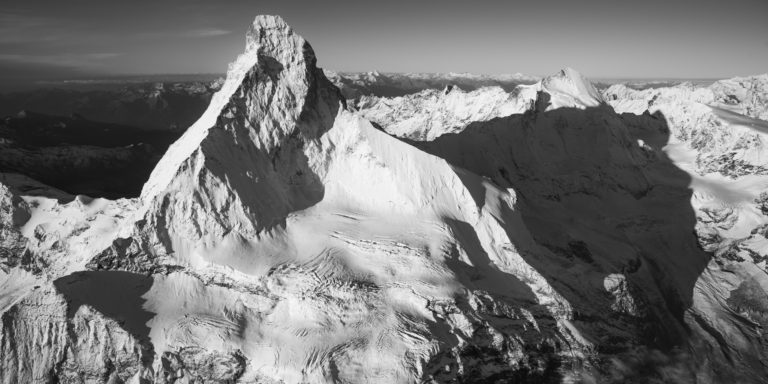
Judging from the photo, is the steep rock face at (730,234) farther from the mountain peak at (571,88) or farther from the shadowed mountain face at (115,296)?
the shadowed mountain face at (115,296)

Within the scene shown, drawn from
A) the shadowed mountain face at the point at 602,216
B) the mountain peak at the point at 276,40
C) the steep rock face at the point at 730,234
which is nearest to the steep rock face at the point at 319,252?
the mountain peak at the point at 276,40

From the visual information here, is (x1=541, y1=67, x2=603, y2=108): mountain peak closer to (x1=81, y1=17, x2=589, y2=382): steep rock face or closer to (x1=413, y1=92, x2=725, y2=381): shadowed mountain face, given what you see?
(x1=413, y1=92, x2=725, y2=381): shadowed mountain face

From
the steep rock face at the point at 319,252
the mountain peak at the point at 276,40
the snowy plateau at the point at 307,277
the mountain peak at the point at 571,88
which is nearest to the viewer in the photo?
the snowy plateau at the point at 307,277

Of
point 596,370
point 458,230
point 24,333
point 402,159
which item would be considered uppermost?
point 402,159

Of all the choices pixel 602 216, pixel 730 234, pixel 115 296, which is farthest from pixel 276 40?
pixel 730 234

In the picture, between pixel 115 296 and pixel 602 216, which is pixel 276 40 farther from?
pixel 602 216

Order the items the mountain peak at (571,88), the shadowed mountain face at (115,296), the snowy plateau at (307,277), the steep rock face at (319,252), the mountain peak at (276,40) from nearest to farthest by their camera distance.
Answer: the snowy plateau at (307,277), the shadowed mountain face at (115,296), the steep rock face at (319,252), the mountain peak at (276,40), the mountain peak at (571,88)

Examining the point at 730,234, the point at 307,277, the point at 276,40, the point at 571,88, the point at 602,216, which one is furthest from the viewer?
the point at 571,88

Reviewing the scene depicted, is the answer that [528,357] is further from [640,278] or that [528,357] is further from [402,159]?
[640,278]

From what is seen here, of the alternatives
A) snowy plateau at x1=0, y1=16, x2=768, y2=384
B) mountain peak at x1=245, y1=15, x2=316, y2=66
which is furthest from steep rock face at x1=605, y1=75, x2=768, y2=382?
mountain peak at x1=245, y1=15, x2=316, y2=66

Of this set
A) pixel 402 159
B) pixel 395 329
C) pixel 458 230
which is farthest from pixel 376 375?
pixel 402 159

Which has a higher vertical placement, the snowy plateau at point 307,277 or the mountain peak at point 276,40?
the mountain peak at point 276,40
